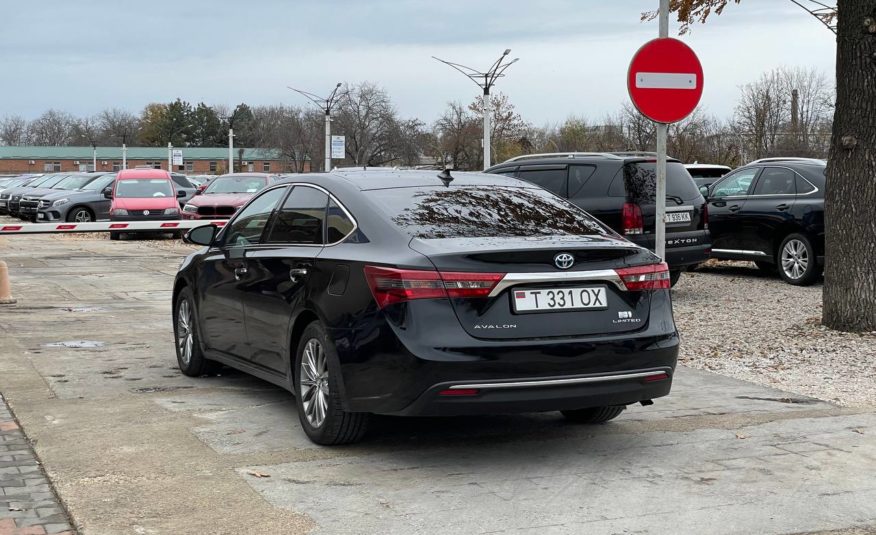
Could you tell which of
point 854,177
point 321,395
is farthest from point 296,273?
point 854,177

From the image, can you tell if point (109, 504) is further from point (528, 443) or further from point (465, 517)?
point (528, 443)

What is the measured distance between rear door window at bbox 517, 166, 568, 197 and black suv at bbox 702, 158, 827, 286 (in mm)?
3753

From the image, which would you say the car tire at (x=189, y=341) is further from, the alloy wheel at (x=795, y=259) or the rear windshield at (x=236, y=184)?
the rear windshield at (x=236, y=184)

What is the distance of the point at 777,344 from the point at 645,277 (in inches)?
175

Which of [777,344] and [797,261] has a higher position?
[797,261]

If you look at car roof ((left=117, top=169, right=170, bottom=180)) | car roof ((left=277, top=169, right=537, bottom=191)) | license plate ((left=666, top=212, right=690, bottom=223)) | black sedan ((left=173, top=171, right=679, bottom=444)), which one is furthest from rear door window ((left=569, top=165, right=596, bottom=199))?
car roof ((left=117, top=169, right=170, bottom=180))

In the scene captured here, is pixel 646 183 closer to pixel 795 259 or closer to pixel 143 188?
→ pixel 795 259

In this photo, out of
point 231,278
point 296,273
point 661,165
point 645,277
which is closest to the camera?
point 645,277

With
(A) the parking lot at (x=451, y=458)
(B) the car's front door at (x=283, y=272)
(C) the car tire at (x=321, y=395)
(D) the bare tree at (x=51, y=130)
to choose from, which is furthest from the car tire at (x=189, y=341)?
(D) the bare tree at (x=51, y=130)

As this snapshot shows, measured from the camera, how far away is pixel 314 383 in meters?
6.20

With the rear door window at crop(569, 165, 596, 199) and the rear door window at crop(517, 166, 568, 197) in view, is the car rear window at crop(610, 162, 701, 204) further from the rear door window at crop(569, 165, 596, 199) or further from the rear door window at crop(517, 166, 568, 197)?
the rear door window at crop(517, 166, 568, 197)

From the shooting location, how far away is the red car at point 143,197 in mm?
29266

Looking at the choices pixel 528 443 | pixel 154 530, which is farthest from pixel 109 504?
pixel 528 443

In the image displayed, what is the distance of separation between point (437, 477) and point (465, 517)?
0.70 meters
